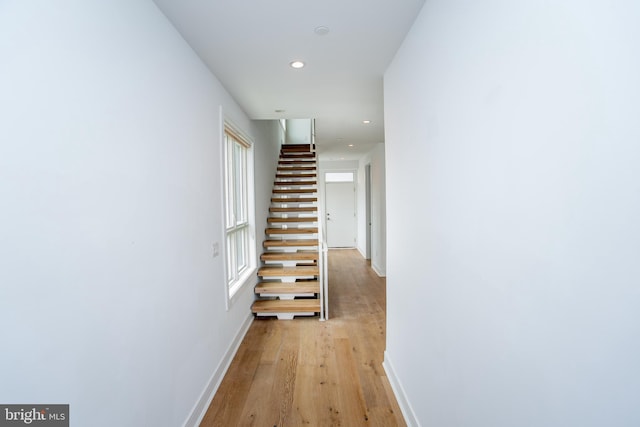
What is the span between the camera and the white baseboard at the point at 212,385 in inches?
74.6

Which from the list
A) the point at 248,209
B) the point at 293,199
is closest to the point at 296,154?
the point at 293,199

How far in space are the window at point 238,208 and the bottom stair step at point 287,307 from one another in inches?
16.9

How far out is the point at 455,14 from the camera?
Result: 48.4 inches

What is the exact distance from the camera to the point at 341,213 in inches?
341

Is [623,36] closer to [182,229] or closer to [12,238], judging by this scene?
[12,238]

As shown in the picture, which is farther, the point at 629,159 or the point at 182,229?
the point at 182,229

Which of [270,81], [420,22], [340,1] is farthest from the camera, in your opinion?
[270,81]

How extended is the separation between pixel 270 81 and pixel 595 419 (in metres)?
2.69

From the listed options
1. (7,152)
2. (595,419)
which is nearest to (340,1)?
(7,152)

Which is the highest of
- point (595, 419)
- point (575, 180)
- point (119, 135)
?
point (119, 135)

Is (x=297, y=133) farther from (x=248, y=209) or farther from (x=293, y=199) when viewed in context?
(x=248, y=209)

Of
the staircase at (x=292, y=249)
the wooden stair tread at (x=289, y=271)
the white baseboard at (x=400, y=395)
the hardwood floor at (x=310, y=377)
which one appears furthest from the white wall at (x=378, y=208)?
the white baseboard at (x=400, y=395)

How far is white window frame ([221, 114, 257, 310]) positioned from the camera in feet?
10.7

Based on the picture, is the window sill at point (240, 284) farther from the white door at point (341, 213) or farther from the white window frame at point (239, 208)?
the white door at point (341, 213)
